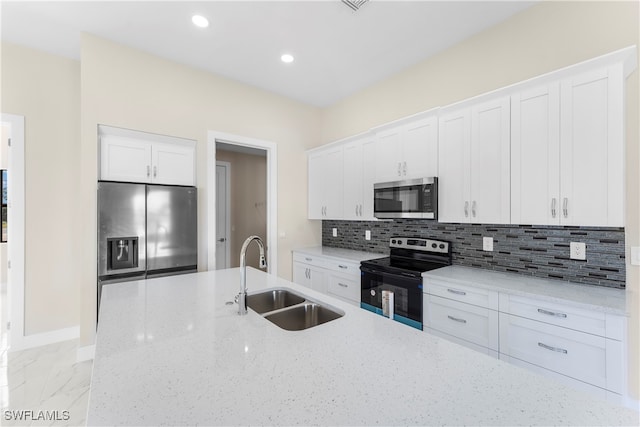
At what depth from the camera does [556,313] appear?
1.68 metres

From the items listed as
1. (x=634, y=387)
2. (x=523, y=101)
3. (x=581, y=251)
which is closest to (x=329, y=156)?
(x=523, y=101)

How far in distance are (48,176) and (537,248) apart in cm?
461

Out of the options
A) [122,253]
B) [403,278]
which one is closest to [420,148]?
[403,278]

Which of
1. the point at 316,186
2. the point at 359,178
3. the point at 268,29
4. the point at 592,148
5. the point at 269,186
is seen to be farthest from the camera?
the point at 316,186

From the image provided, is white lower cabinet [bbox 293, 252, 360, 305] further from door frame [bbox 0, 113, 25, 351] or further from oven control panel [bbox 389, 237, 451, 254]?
door frame [bbox 0, 113, 25, 351]

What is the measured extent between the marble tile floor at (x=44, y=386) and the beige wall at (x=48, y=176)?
0.35 meters

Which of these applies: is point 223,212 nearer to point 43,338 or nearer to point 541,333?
point 43,338

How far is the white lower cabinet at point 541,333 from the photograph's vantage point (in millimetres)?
1518

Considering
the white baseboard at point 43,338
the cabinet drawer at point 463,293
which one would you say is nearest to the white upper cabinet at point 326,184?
the cabinet drawer at point 463,293

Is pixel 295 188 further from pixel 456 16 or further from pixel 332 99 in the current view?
pixel 456 16

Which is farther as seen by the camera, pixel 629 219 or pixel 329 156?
pixel 329 156

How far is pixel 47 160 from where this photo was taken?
9.95 ft

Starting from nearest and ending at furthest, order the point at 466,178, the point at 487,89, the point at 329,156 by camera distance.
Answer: the point at 466,178
the point at 487,89
the point at 329,156

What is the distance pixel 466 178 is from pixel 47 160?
4.11 meters
